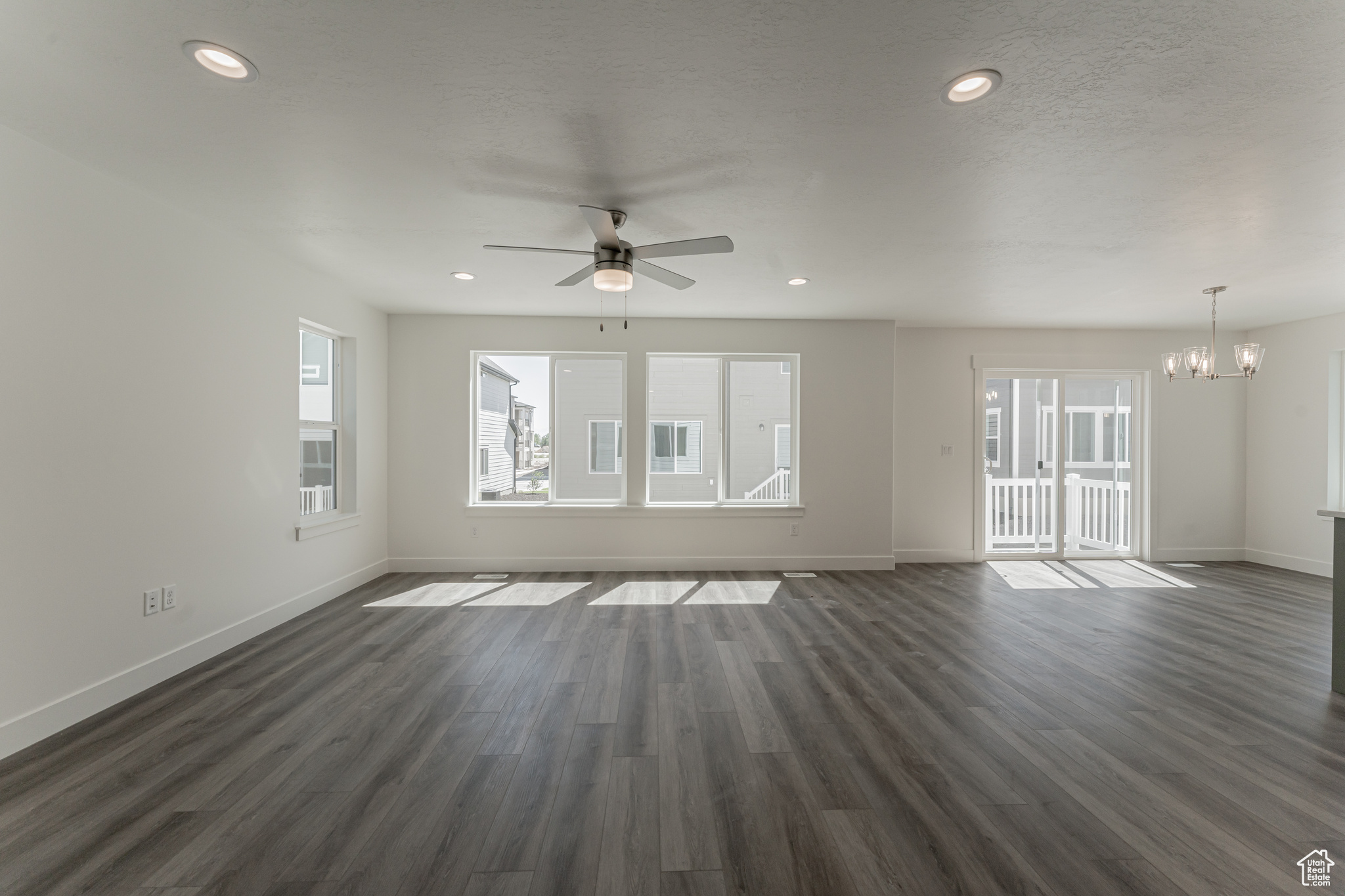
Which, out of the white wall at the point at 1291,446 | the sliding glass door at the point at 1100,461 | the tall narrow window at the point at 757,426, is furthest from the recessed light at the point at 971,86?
the white wall at the point at 1291,446

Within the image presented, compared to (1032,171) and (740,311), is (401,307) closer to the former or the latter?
(740,311)

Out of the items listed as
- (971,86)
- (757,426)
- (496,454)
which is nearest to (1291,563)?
(757,426)

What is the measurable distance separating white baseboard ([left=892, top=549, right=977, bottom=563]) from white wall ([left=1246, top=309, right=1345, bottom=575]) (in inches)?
126

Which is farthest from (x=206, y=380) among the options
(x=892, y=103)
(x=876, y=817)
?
(x=876, y=817)

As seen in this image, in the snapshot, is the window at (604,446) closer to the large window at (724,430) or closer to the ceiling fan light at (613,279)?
the large window at (724,430)

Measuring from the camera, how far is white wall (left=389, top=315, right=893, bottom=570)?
5.75m

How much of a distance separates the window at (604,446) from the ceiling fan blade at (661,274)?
9.07 ft

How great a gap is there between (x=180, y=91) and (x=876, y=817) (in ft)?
11.9

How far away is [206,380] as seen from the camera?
3.40m

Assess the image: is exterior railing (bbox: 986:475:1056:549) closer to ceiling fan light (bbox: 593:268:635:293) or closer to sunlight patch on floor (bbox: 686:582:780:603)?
sunlight patch on floor (bbox: 686:582:780:603)

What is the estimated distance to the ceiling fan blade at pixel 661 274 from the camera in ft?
10.6

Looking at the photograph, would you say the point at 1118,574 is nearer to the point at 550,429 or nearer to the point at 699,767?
the point at 699,767

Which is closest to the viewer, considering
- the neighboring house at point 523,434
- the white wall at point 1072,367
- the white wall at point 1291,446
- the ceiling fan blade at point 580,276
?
the ceiling fan blade at point 580,276

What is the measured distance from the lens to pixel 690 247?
9.45 feet
